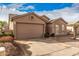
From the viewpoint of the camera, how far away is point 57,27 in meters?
3.28

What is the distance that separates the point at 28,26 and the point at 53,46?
638mm

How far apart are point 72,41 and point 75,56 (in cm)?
30

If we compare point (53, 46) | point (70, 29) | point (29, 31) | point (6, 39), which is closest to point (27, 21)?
point (29, 31)

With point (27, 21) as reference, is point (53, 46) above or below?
below

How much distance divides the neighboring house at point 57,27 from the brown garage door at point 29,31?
182 mm

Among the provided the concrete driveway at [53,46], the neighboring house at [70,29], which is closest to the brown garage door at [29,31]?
the concrete driveway at [53,46]

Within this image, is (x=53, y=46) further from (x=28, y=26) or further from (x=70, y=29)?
(x=28, y=26)

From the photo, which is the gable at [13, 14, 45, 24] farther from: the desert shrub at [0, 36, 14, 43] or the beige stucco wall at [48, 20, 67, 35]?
the desert shrub at [0, 36, 14, 43]

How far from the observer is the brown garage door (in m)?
3.24

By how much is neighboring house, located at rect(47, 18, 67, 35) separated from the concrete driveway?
13 cm

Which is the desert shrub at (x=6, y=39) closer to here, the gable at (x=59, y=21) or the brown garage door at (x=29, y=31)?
the brown garage door at (x=29, y=31)

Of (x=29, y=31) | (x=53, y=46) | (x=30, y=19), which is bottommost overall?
(x=53, y=46)

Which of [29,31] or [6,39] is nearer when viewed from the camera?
[6,39]

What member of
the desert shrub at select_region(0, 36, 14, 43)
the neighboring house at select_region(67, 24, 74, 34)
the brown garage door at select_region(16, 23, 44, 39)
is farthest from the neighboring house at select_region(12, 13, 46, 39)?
the neighboring house at select_region(67, 24, 74, 34)
